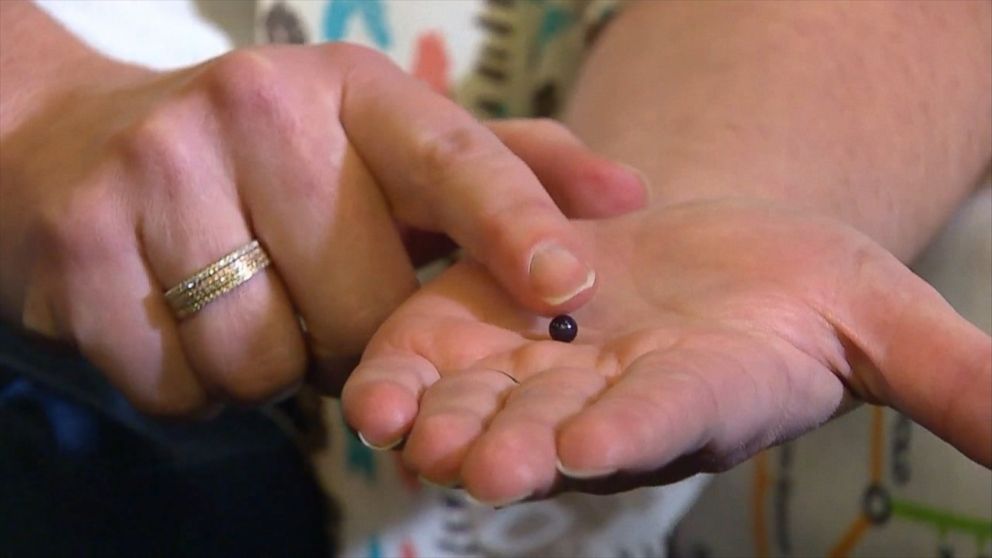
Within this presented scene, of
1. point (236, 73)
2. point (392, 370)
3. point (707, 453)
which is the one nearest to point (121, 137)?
point (236, 73)

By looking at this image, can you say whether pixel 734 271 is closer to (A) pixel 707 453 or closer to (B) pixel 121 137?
(A) pixel 707 453

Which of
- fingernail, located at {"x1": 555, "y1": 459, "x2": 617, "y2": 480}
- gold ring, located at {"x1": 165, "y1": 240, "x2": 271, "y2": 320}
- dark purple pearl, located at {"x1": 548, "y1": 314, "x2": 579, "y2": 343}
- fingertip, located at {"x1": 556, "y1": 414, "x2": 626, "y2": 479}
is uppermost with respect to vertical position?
fingertip, located at {"x1": 556, "y1": 414, "x2": 626, "y2": 479}

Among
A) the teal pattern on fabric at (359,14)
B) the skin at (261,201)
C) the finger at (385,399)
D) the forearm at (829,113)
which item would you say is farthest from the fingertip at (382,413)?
the teal pattern on fabric at (359,14)

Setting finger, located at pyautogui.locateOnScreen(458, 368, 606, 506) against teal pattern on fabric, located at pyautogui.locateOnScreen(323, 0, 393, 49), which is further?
teal pattern on fabric, located at pyautogui.locateOnScreen(323, 0, 393, 49)

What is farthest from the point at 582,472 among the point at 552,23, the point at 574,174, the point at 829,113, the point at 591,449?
the point at 552,23

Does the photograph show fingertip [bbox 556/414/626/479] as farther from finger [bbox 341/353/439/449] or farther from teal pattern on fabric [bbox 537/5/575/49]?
teal pattern on fabric [bbox 537/5/575/49]

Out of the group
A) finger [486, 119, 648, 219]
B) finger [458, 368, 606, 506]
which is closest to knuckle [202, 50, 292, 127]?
finger [486, 119, 648, 219]

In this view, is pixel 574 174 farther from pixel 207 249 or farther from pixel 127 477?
pixel 127 477
